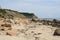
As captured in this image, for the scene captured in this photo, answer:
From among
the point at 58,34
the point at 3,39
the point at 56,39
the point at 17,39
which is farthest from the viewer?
the point at 58,34

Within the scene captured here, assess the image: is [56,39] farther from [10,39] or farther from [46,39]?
[10,39]

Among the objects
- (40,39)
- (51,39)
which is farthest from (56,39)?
(40,39)

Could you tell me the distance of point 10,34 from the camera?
15.8m

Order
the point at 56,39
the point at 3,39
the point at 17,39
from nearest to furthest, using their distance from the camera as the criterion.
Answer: the point at 3,39, the point at 17,39, the point at 56,39

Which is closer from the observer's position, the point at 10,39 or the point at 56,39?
the point at 10,39

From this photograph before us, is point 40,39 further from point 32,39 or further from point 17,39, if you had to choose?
point 17,39

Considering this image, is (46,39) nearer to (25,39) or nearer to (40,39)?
(40,39)

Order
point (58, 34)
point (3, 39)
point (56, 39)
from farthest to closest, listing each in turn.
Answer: point (58, 34)
point (56, 39)
point (3, 39)

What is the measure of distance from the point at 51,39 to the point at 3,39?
3.79m

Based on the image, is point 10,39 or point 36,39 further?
point 36,39

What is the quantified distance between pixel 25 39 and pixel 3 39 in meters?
1.92

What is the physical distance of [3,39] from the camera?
13055 mm

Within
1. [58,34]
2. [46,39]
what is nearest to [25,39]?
[46,39]

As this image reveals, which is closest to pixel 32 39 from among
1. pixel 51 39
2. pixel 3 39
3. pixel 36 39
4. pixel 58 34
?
pixel 36 39
